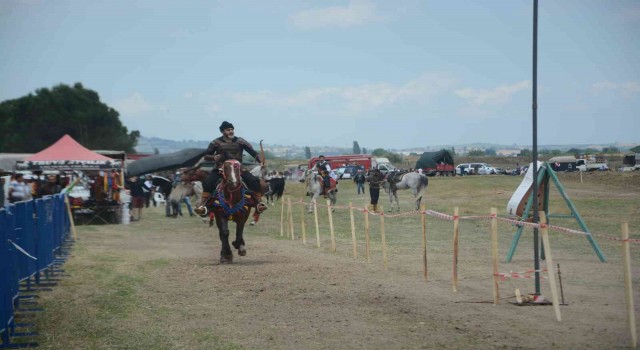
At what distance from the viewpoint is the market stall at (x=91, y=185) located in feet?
118

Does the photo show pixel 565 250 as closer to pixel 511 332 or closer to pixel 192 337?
pixel 511 332

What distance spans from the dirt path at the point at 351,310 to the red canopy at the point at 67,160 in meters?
18.7

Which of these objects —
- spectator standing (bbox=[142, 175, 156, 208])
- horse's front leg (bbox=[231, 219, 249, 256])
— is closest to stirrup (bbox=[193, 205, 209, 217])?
horse's front leg (bbox=[231, 219, 249, 256])

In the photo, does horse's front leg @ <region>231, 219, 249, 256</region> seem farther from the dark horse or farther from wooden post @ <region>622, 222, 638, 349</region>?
wooden post @ <region>622, 222, 638, 349</region>

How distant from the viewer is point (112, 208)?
36.5 metres

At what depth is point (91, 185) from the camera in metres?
36.7

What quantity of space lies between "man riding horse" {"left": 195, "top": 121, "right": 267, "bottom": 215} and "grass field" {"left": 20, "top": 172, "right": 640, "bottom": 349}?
5.57ft

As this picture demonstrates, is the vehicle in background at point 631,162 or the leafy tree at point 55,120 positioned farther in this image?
the leafy tree at point 55,120

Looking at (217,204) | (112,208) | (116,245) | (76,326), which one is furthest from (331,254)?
(112,208)

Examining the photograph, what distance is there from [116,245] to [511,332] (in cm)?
1766

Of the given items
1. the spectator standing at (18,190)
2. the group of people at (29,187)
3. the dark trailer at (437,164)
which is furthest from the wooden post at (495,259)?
the dark trailer at (437,164)

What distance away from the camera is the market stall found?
1412 inches

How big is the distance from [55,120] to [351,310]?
4115 inches

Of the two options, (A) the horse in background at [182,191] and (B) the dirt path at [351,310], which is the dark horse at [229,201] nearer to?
(B) the dirt path at [351,310]
